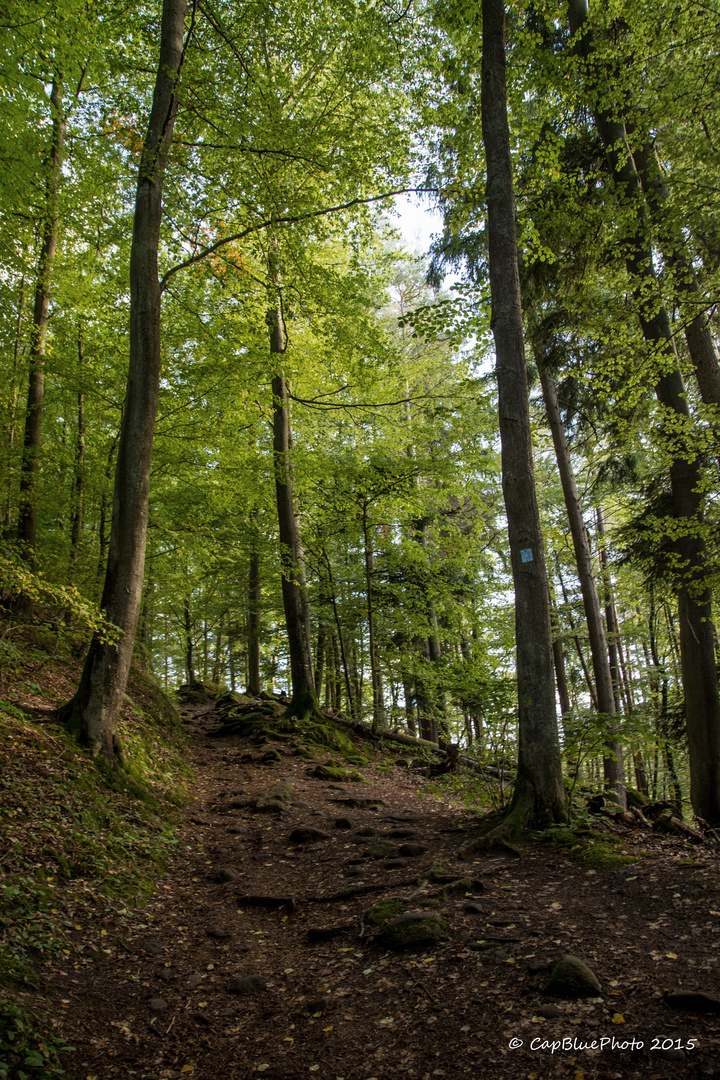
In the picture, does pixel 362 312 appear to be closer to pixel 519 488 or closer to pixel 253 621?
pixel 519 488

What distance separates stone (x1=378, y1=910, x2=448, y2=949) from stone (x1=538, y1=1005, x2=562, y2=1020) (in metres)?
0.92

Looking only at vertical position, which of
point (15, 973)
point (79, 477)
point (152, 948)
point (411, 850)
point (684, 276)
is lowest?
point (152, 948)

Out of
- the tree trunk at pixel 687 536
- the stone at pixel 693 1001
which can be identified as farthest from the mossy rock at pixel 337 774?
the stone at pixel 693 1001

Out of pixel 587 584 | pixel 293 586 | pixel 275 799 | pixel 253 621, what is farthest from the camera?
pixel 253 621

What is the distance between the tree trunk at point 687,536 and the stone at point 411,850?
4.09 metres

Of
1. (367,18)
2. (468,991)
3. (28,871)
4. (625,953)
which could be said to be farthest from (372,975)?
(367,18)

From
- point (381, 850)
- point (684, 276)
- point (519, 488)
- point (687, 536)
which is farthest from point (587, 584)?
point (381, 850)

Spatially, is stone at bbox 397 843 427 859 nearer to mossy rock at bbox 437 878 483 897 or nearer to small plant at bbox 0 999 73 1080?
mossy rock at bbox 437 878 483 897

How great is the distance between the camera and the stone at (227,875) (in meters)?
5.02

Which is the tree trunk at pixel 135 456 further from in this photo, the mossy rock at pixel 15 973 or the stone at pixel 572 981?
the stone at pixel 572 981

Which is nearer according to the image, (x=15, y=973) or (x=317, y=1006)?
(x=15, y=973)

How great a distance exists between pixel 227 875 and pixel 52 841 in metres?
1.61

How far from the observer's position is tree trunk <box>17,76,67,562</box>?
7664 millimetres

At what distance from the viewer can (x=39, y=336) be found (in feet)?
25.3
